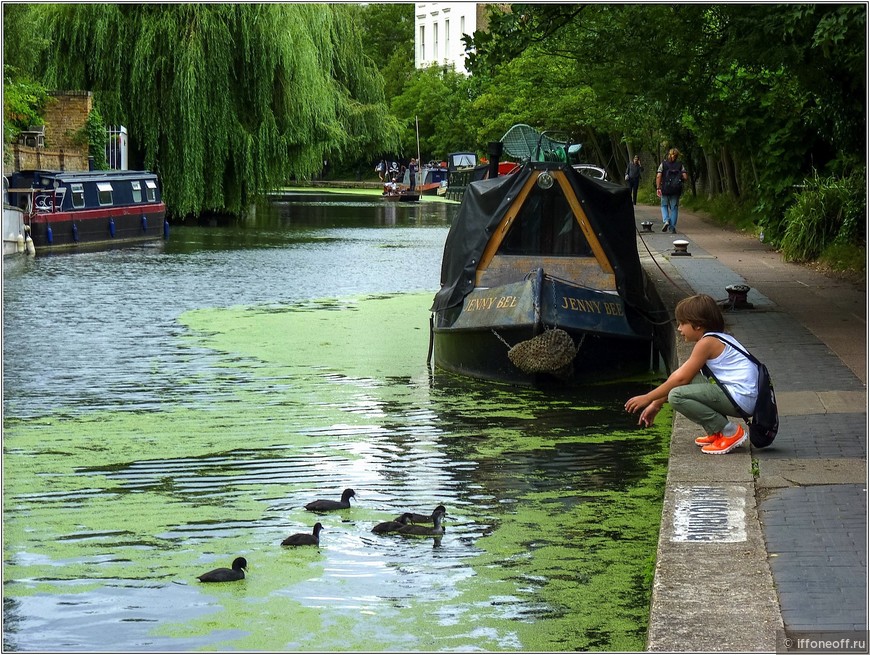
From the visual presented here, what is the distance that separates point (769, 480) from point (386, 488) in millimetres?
2671

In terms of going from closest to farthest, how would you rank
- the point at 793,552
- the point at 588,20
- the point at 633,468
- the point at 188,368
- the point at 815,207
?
1. the point at 793,552
2. the point at 633,468
3. the point at 188,368
4. the point at 588,20
5. the point at 815,207

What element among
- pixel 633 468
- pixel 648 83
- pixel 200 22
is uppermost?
pixel 200 22

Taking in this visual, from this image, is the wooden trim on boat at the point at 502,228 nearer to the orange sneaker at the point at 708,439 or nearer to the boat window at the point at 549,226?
the boat window at the point at 549,226

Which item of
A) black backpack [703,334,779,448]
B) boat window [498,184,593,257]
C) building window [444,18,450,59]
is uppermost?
building window [444,18,450,59]

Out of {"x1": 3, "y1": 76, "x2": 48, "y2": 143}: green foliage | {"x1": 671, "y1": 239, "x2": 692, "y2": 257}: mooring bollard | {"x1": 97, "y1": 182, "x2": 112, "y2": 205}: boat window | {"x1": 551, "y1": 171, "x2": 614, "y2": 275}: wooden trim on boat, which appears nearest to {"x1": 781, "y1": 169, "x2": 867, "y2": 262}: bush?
{"x1": 671, "y1": 239, "x2": 692, "y2": 257}: mooring bollard

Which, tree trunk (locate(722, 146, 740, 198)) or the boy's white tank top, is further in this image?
tree trunk (locate(722, 146, 740, 198))

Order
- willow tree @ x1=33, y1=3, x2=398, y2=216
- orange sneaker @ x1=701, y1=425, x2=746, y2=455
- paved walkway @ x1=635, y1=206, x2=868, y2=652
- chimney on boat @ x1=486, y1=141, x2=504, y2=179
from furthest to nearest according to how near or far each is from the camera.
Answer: willow tree @ x1=33, y1=3, x2=398, y2=216 → chimney on boat @ x1=486, y1=141, x2=504, y2=179 → orange sneaker @ x1=701, y1=425, x2=746, y2=455 → paved walkway @ x1=635, y1=206, x2=868, y2=652

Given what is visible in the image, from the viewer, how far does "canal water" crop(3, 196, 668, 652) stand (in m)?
6.51

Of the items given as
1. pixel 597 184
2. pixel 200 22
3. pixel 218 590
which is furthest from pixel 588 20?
→ pixel 200 22

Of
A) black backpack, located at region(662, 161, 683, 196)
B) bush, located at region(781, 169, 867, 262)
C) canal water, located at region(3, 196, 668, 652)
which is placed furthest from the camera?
black backpack, located at region(662, 161, 683, 196)

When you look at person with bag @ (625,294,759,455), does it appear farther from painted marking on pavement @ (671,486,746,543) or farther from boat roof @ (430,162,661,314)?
boat roof @ (430,162,661,314)

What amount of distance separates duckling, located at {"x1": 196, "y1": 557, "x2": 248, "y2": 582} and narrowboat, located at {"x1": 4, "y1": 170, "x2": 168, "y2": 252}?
25559mm

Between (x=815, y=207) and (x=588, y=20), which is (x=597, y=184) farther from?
(x=815, y=207)

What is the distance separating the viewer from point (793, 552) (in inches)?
250
